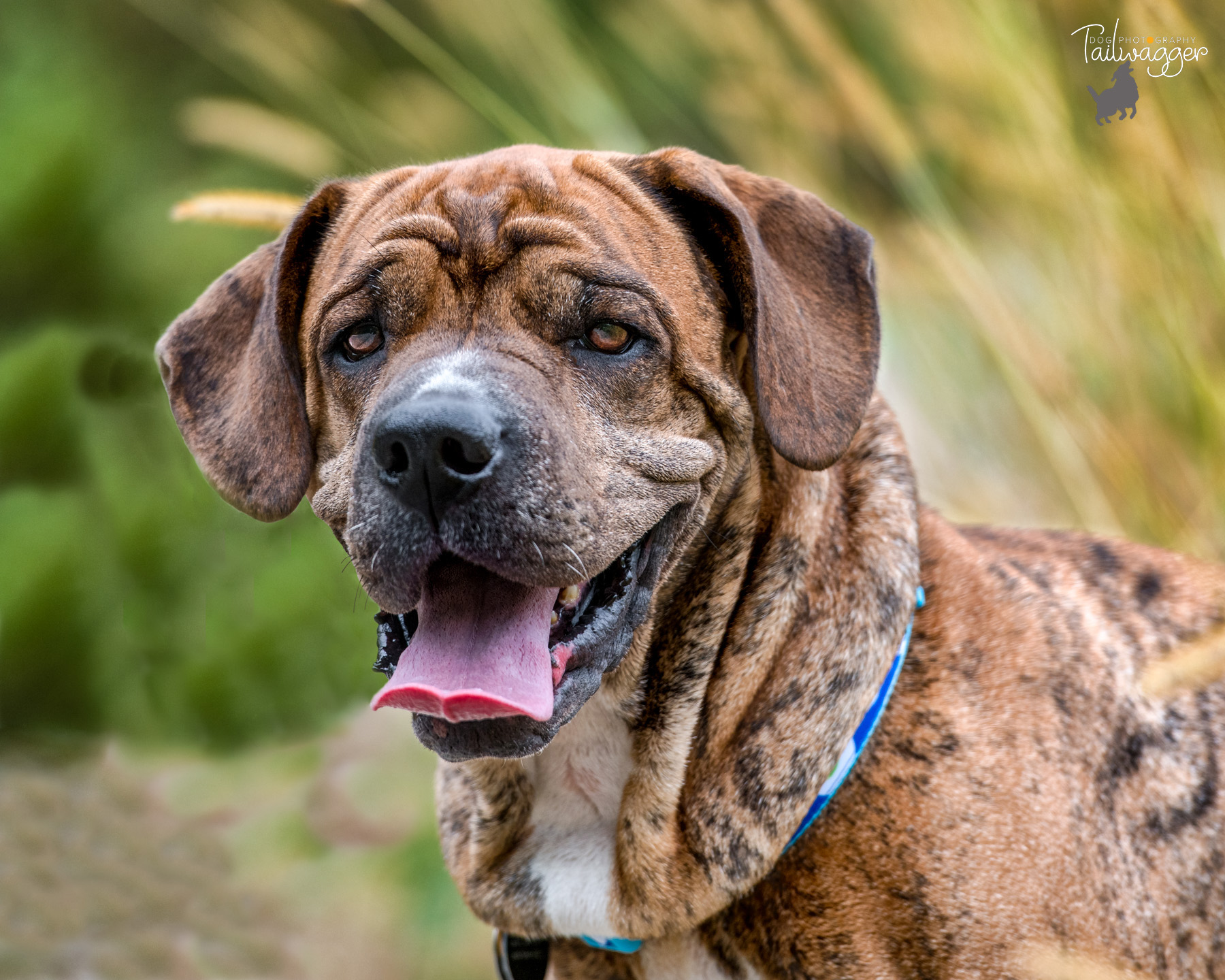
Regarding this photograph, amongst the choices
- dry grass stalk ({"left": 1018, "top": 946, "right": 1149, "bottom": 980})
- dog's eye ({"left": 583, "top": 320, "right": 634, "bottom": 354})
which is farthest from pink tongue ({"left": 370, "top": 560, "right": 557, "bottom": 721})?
dry grass stalk ({"left": 1018, "top": 946, "right": 1149, "bottom": 980})

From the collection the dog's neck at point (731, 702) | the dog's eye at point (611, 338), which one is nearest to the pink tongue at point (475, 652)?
the dog's neck at point (731, 702)

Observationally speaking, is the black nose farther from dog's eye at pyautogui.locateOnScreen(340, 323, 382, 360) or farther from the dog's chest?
the dog's chest

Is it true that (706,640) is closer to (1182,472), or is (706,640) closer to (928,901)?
(928,901)

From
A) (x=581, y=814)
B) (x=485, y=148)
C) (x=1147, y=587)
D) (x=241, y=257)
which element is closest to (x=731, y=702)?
(x=581, y=814)

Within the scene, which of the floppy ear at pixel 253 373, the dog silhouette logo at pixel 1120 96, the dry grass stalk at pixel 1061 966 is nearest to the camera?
the dry grass stalk at pixel 1061 966

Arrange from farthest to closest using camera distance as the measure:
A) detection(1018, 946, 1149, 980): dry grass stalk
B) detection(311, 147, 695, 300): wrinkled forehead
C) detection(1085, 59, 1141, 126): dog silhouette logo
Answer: detection(1085, 59, 1141, 126): dog silhouette logo
detection(311, 147, 695, 300): wrinkled forehead
detection(1018, 946, 1149, 980): dry grass stalk

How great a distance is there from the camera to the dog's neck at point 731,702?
246 centimetres

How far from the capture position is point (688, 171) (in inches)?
105

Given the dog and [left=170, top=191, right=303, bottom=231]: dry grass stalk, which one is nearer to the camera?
the dog

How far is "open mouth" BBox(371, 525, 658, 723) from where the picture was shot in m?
2.27

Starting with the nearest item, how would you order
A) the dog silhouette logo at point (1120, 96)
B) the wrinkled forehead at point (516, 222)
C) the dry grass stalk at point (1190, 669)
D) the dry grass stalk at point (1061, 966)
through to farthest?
1. the dry grass stalk at point (1190, 669)
2. the dry grass stalk at point (1061, 966)
3. the wrinkled forehead at point (516, 222)
4. the dog silhouette logo at point (1120, 96)

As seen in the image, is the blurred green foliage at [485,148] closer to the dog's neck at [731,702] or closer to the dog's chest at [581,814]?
the dog's neck at [731,702]

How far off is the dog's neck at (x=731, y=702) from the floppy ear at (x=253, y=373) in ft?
2.79

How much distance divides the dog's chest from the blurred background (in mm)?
1774
